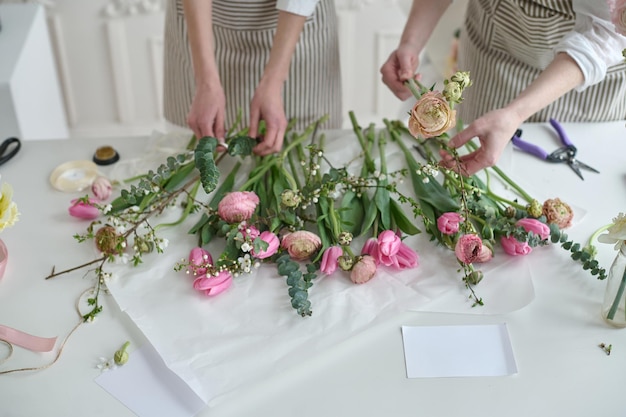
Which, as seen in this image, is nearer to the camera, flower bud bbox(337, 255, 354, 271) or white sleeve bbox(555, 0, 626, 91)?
flower bud bbox(337, 255, 354, 271)

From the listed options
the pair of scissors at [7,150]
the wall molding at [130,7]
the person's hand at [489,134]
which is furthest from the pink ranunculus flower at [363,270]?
the wall molding at [130,7]

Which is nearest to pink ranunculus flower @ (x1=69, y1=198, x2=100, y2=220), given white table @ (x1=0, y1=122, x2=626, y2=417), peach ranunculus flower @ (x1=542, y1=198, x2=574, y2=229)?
white table @ (x1=0, y1=122, x2=626, y2=417)

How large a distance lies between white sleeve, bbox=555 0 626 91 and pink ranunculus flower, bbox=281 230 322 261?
1.81 feet

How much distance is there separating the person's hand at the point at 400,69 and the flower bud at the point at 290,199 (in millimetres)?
339

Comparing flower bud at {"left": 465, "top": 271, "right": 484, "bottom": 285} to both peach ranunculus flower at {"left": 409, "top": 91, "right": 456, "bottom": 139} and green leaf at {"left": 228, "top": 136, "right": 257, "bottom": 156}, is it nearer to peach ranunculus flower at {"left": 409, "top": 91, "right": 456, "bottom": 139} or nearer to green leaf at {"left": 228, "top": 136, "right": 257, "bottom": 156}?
peach ranunculus flower at {"left": 409, "top": 91, "right": 456, "bottom": 139}

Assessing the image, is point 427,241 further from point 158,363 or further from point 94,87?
point 94,87

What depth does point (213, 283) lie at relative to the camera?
1.01m

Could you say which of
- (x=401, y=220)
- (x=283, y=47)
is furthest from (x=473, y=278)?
(x=283, y=47)

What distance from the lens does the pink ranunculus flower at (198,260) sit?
1030 millimetres

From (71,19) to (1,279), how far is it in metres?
1.68

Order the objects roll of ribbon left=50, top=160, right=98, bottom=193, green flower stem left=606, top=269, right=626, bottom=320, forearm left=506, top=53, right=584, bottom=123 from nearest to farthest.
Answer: green flower stem left=606, top=269, right=626, bottom=320
forearm left=506, top=53, right=584, bottom=123
roll of ribbon left=50, top=160, right=98, bottom=193

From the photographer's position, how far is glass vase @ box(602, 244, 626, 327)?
94 cm

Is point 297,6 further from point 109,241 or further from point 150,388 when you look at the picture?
point 150,388

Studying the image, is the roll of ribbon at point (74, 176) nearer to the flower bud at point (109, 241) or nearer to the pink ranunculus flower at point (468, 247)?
the flower bud at point (109, 241)
